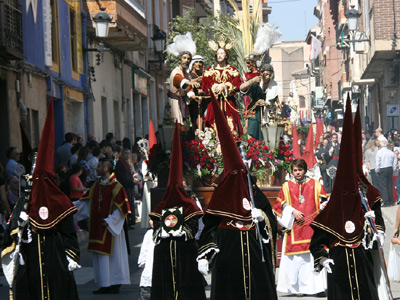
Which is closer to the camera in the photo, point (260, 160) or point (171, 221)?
point (171, 221)

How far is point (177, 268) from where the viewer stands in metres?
10.4

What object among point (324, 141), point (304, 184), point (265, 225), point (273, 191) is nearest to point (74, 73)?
point (324, 141)

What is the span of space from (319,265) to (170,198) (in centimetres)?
214

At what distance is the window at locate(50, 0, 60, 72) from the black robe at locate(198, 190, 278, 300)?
53.5 ft

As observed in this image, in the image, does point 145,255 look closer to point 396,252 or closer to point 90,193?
point 90,193

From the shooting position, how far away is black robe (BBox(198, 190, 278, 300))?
9.01 meters

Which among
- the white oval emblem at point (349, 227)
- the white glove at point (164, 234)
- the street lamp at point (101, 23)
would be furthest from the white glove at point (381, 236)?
the street lamp at point (101, 23)

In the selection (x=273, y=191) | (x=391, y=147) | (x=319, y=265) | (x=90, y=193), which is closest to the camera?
(x=319, y=265)

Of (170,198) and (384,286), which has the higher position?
(170,198)

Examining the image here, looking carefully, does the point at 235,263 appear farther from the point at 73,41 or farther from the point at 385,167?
the point at 73,41

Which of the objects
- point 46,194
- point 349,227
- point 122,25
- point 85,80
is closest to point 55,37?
point 85,80

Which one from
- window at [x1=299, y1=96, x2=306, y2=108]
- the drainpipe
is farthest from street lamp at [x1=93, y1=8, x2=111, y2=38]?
window at [x1=299, y1=96, x2=306, y2=108]

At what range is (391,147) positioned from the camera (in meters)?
26.5

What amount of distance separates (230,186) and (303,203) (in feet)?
10.8
